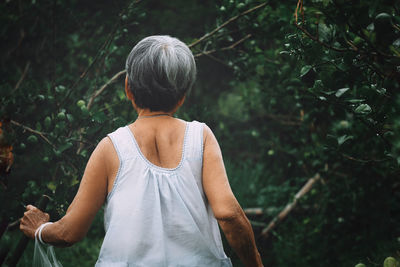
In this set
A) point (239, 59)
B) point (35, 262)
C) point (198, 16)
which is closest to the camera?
point (35, 262)

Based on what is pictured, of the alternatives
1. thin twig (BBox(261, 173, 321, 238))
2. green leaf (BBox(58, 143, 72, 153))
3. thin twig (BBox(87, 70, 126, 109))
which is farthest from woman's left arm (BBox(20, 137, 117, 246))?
thin twig (BBox(261, 173, 321, 238))

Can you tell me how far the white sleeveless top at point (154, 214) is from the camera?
156 centimetres

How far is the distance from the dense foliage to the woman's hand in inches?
9.8

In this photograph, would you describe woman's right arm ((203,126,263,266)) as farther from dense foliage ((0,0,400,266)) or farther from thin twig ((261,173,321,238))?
thin twig ((261,173,321,238))

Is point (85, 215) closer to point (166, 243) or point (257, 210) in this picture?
point (166, 243)

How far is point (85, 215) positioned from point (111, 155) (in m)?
0.25

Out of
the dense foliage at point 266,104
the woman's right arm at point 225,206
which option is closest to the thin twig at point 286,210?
the dense foliage at point 266,104

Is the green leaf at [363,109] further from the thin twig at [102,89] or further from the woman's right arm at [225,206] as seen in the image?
the thin twig at [102,89]

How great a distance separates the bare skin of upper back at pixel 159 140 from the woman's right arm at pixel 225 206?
0.39 ft

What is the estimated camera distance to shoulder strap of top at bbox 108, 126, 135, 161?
63.1 inches

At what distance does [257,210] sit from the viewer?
3881 millimetres

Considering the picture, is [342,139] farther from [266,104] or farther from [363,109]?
[266,104]

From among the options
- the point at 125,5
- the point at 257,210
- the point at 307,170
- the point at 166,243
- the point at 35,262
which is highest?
the point at 125,5

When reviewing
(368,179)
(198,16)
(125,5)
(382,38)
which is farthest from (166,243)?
(198,16)
